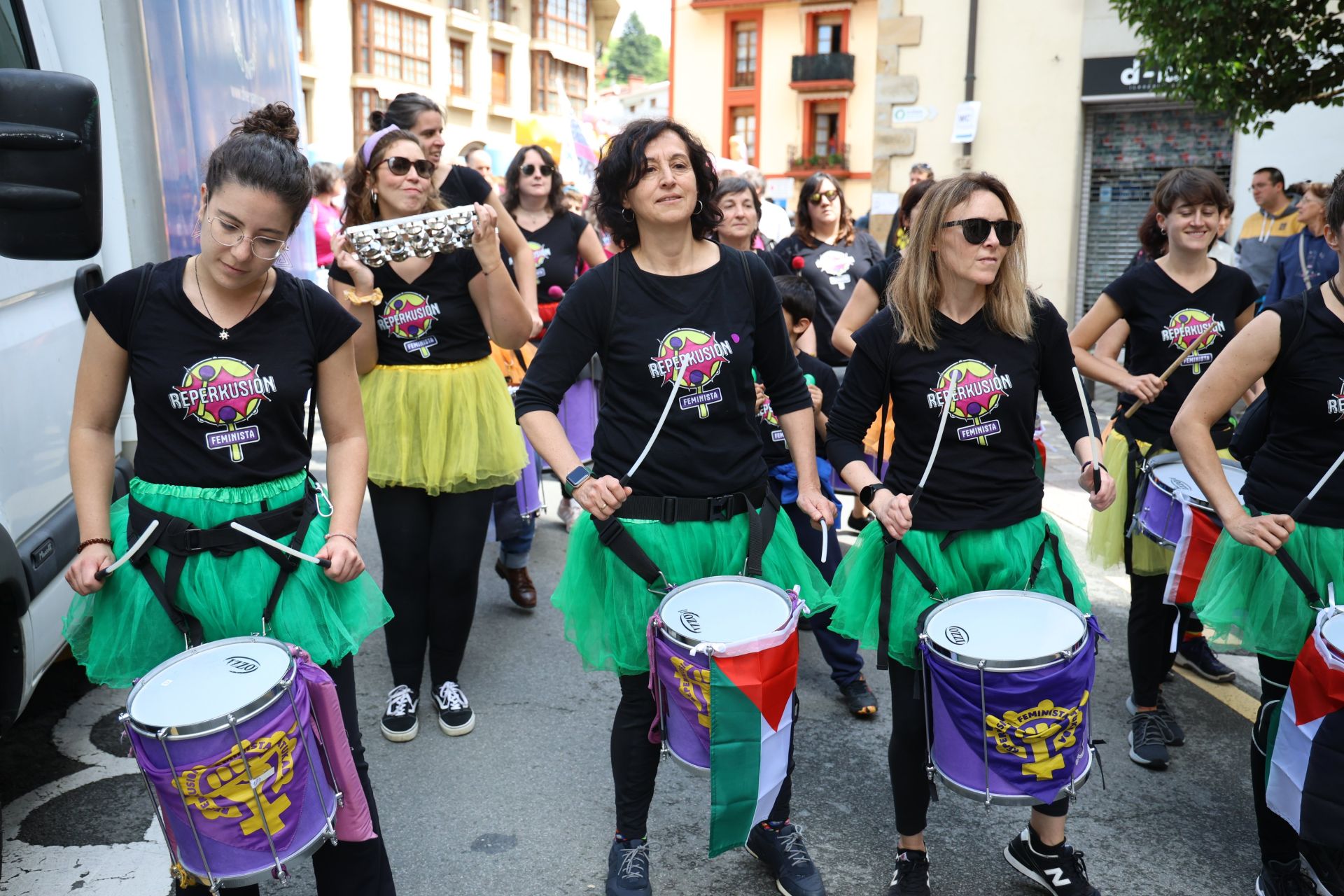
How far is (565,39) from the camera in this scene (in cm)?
4328

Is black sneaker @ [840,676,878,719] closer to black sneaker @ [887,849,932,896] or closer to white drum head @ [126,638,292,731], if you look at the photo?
black sneaker @ [887,849,932,896]

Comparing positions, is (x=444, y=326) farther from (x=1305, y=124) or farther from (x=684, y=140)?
(x=1305, y=124)

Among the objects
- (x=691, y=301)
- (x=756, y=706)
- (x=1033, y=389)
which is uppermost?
(x=691, y=301)

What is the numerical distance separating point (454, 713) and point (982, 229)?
2551 millimetres

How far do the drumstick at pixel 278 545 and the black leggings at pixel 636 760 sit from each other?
89cm

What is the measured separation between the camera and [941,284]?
124 inches

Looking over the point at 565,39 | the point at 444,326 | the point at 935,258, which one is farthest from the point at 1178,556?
the point at 565,39

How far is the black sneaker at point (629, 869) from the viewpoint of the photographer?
3.11m

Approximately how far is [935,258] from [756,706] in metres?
1.34

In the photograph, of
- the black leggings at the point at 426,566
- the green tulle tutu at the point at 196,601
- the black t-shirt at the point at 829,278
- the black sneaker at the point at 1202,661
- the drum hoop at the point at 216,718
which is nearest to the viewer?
the drum hoop at the point at 216,718

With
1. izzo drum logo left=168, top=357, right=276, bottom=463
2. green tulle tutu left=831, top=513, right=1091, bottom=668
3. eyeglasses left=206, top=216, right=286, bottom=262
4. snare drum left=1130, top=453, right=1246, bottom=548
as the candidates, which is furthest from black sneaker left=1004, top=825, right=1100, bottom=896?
eyeglasses left=206, top=216, right=286, bottom=262

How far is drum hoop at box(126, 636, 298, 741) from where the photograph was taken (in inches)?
84.4

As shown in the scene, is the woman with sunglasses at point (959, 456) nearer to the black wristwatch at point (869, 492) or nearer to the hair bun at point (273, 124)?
the black wristwatch at point (869, 492)

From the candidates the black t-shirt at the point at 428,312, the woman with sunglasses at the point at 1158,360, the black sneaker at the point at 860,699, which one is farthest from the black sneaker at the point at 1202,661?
the black t-shirt at the point at 428,312
